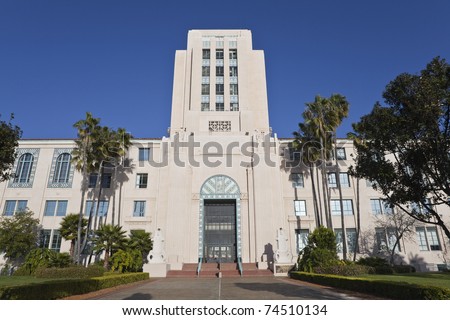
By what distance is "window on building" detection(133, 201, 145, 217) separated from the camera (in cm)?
3362

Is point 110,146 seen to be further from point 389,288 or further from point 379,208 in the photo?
point 379,208

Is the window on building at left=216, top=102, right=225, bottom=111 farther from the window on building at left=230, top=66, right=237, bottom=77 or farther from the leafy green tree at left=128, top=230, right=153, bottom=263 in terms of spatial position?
the leafy green tree at left=128, top=230, right=153, bottom=263

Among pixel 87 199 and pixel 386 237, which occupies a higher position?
pixel 87 199

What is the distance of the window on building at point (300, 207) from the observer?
34.0m

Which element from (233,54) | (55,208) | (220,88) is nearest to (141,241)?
(55,208)

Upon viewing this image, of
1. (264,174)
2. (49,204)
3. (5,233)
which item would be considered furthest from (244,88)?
(5,233)

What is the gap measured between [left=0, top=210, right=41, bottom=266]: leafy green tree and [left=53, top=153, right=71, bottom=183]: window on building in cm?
501

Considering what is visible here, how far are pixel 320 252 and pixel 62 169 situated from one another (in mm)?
30123

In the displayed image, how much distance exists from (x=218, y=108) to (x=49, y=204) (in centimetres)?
2362

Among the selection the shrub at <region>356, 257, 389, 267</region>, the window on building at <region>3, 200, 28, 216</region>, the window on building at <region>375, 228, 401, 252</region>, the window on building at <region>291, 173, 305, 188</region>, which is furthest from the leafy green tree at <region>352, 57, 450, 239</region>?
the window on building at <region>3, 200, 28, 216</region>

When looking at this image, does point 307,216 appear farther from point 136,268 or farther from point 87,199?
point 87,199

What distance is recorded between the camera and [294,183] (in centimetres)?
3522

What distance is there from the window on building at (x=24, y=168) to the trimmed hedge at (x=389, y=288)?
33.9 metres

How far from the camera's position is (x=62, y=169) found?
3506 centimetres
